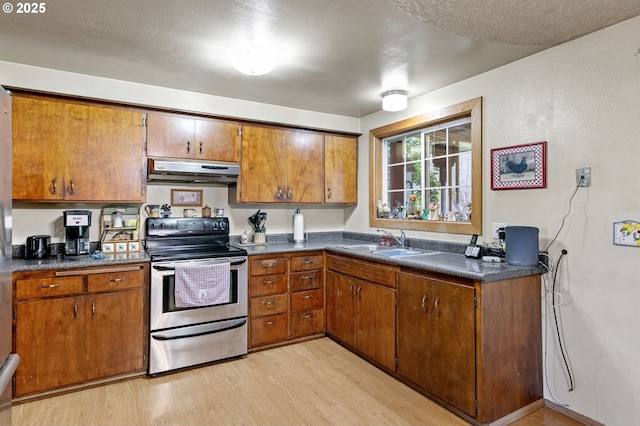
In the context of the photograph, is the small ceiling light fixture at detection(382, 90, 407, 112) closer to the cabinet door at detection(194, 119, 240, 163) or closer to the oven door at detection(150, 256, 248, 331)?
the cabinet door at detection(194, 119, 240, 163)

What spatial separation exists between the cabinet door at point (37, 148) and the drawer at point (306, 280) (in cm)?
199

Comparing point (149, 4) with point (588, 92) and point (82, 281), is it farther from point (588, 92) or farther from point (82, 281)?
point (588, 92)

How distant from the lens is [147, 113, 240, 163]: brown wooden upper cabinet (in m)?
3.01

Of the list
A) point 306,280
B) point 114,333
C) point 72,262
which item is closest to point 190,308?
point 114,333

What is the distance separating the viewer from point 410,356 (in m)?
2.51

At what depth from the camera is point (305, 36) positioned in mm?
2170

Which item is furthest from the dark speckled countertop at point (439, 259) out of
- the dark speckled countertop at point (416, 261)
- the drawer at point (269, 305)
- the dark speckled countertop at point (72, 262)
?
the dark speckled countertop at point (72, 262)

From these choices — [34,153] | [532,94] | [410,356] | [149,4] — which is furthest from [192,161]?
[532,94]

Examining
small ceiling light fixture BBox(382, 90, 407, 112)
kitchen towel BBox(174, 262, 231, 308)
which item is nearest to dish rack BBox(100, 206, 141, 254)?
kitchen towel BBox(174, 262, 231, 308)

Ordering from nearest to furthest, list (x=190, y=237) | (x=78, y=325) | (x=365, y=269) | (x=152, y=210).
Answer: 1. (x=78, y=325)
2. (x=365, y=269)
3. (x=152, y=210)
4. (x=190, y=237)

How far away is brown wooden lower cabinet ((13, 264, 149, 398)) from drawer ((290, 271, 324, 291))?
127cm

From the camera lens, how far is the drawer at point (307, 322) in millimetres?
3350

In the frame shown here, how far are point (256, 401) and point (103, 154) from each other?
2189 mm

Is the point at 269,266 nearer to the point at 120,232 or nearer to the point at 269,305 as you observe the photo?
the point at 269,305
